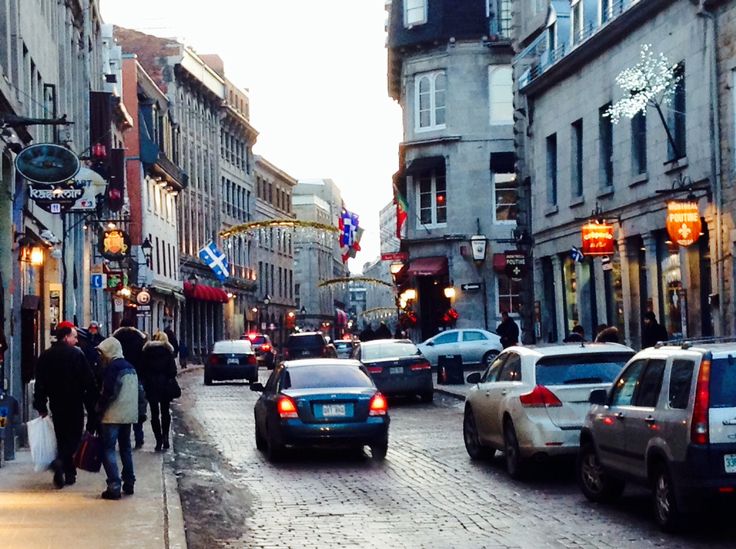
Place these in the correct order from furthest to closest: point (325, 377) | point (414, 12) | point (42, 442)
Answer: point (414, 12) < point (325, 377) < point (42, 442)

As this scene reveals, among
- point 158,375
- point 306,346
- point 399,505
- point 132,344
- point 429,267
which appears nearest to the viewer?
point 399,505

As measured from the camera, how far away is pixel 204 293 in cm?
8200

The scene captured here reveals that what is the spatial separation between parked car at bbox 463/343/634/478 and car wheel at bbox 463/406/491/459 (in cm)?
126

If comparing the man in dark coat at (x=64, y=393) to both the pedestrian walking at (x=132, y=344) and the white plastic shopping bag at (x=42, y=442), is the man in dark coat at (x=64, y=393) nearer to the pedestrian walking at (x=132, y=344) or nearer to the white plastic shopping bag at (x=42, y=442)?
the white plastic shopping bag at (x=42, y=442)

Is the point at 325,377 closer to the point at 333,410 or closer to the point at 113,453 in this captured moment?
the point at 333,410

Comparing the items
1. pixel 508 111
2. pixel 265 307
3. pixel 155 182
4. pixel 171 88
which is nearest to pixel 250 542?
pixel 508 111

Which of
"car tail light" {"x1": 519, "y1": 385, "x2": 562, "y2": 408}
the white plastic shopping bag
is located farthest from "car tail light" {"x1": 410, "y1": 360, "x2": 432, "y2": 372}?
the white plastic shopping bag

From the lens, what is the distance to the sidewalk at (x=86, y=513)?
1178cm

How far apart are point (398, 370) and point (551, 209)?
8.51 metres

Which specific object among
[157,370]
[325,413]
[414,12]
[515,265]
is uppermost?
[414,12]

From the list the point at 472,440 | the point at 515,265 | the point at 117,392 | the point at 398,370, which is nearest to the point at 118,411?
the point at 117,392

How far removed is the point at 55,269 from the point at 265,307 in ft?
231

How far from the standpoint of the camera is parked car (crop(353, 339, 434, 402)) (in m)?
32.2

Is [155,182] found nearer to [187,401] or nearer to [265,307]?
[265,307]
